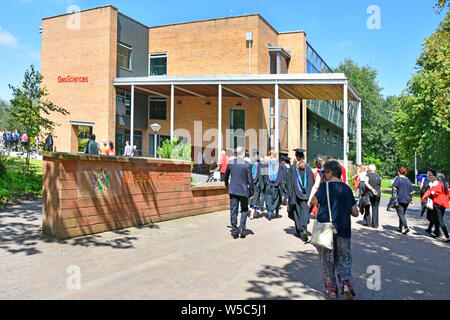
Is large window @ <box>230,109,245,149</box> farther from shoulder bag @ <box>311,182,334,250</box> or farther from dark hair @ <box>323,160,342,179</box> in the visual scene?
shoulder bag @ <box>311,182,334,250</box>

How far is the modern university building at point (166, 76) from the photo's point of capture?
79.3 feet

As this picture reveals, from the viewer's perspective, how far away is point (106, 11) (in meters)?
24.2

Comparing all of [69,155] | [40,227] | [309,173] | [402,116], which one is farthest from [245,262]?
[402,116]

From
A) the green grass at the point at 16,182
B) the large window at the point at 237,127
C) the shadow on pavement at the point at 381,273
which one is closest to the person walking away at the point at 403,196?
the shadow on pavement at the point at 381,273

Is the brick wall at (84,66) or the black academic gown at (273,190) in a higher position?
the brick wall at (84,66)

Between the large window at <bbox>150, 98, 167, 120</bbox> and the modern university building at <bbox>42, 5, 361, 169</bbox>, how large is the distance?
0.25 feet

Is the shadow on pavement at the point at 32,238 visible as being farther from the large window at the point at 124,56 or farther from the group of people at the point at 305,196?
the large window at the point at 124,56

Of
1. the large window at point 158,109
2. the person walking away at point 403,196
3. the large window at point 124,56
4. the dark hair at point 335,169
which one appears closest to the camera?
the dark hair at point 335,169

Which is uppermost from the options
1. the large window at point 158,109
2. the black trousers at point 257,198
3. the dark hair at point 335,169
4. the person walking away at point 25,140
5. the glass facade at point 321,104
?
the glass facade at point 321,104

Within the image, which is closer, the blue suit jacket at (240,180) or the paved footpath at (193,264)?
the paved footpath at (193,264)

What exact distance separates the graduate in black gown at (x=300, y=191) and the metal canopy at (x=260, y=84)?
35.1ft

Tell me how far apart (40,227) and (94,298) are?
393 cm

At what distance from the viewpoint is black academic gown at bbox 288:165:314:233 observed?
803cm

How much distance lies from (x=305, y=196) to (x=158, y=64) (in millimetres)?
23379
